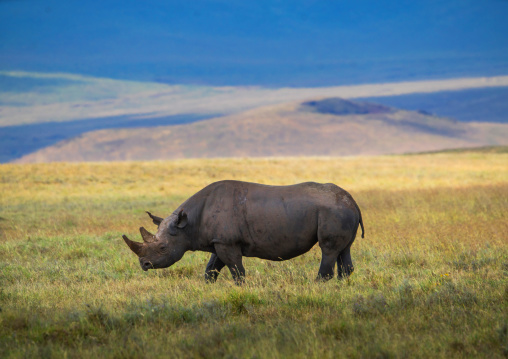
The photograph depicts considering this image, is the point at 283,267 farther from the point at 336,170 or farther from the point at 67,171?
the point at 336,170

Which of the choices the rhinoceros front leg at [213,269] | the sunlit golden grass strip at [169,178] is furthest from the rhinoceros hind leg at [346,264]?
the sunlit golden grass strip at [169,178]

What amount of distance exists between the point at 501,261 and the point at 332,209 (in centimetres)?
331

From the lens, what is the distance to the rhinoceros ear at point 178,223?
854 cm

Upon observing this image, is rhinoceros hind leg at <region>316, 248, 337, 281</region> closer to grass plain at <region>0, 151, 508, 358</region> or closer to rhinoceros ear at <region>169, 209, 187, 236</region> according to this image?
grass plain at <region>0, 151, 508, 358</region>

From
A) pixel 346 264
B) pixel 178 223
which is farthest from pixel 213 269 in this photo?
pixel 346 264

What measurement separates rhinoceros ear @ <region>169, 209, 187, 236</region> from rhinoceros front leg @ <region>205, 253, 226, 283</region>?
826 millimetres

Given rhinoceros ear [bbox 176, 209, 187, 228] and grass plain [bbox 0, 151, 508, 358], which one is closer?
grass plain [bbox 0, 151, 508, 358]

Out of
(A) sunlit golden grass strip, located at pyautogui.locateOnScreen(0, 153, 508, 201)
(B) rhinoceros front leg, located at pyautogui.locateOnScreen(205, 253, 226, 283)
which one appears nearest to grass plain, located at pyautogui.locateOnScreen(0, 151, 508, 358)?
(B) rhinoceros front leg, located at pyautogui.locateOnScreen(205, 253, 226, 283)

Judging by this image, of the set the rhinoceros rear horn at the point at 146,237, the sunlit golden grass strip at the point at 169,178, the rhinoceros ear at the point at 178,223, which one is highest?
the rhinoceros ear at the point at 178,223

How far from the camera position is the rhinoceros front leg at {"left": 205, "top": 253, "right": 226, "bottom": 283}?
902cm

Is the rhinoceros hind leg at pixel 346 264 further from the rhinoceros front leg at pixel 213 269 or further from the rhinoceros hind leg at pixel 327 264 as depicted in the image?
the rhinoceros front leg at pixel 213 269

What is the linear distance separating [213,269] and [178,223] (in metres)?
1.09

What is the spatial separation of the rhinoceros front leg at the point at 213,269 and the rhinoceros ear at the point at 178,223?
2.71 ft

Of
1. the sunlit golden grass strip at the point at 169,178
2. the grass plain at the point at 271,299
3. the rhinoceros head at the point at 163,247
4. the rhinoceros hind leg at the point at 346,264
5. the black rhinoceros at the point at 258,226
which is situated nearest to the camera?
the grass plain at the point at 271,299
